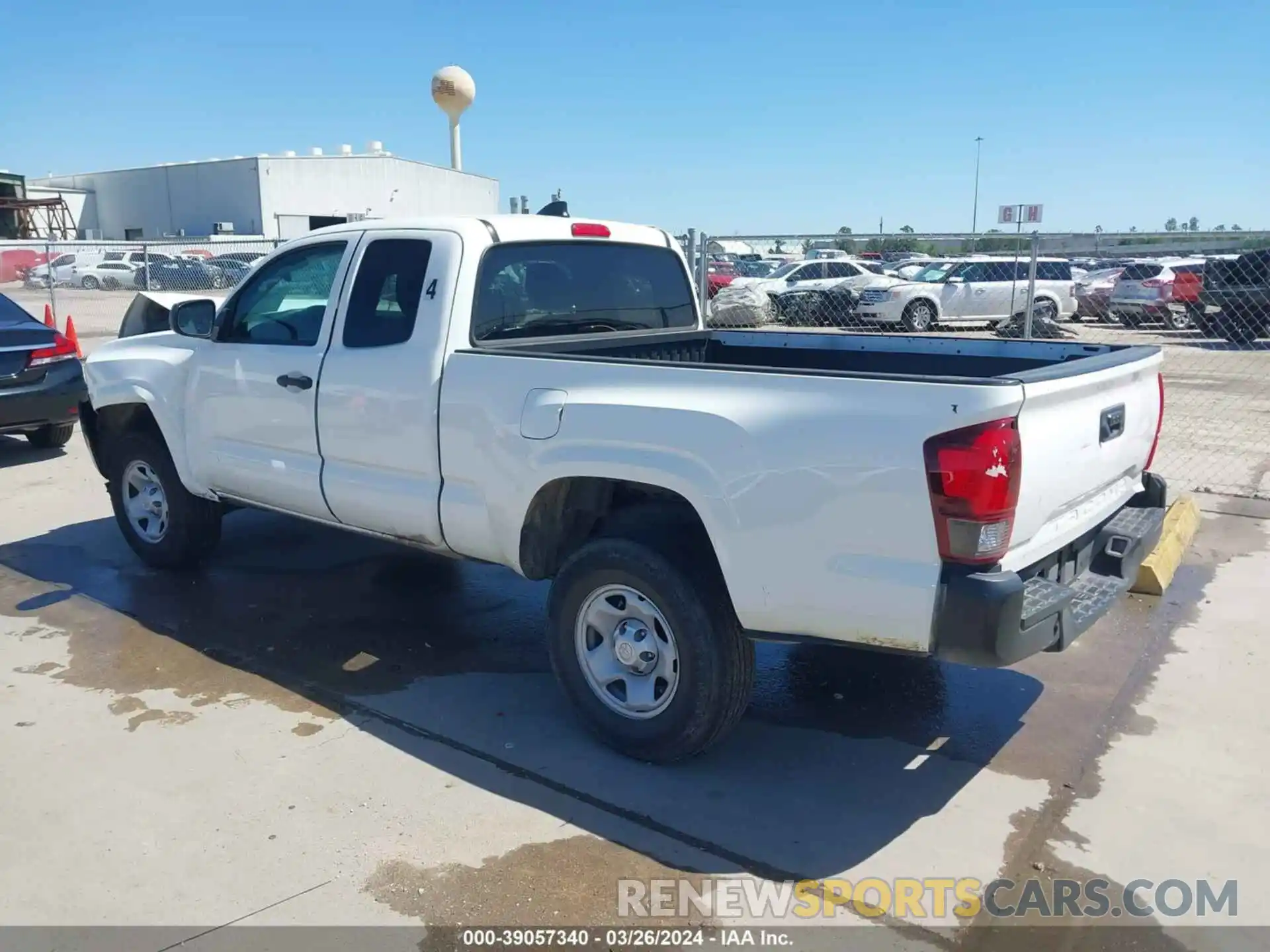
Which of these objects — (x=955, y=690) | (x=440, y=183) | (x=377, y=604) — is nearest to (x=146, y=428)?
(x=377, y=604)

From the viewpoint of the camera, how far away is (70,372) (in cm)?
926

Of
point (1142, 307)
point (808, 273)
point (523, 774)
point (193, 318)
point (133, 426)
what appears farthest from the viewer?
point (808, 273)

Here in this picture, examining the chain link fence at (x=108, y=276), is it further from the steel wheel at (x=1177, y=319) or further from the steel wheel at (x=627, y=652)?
the steel wheel at (x=1177, y=319)

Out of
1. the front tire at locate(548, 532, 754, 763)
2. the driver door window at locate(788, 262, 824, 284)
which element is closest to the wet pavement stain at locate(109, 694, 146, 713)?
the front tire at locate(548, 532, 754, 763)

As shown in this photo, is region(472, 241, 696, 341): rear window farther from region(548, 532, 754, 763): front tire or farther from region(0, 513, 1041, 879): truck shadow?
region(0, 513, 1041, 879): truck shadow

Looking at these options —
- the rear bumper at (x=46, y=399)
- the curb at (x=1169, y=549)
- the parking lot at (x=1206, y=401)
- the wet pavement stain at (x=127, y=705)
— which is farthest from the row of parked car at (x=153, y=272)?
the curb at (x=1169, y=549)

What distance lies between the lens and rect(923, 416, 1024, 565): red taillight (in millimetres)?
3051

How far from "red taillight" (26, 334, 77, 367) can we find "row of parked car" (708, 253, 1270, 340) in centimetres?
897

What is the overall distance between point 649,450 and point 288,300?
2672 mm

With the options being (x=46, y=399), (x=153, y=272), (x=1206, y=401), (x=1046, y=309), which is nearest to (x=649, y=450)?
(x=46, y=399)

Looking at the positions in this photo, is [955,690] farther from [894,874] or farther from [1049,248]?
[1049,248]

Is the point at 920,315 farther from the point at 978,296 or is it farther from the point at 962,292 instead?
the point at 978,296

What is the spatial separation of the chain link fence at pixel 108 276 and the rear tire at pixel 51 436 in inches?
141

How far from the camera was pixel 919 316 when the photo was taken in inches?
759
